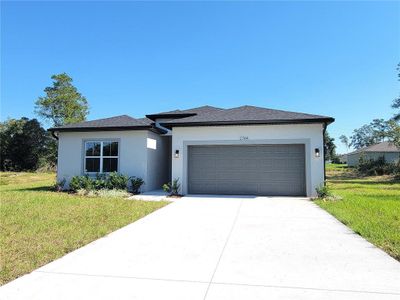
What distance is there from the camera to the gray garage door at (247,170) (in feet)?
43.5

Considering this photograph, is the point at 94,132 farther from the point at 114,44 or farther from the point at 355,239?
the point at 355,239

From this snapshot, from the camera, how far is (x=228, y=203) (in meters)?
11.1

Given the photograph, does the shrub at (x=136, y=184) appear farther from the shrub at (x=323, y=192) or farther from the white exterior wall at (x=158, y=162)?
the shrub at (x=323, y=192)

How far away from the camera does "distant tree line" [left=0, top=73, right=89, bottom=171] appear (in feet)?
112

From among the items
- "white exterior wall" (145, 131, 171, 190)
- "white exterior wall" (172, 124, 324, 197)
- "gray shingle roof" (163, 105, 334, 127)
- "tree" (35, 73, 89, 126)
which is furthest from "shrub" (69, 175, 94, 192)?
"tree" (35, 73, 89, 126)

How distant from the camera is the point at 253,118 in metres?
13.3

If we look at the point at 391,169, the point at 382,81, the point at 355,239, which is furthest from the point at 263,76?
the point at 391,169

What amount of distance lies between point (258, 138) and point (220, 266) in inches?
378

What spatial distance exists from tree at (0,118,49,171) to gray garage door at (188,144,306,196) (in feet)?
93.4

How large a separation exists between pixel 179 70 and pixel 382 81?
13.2m

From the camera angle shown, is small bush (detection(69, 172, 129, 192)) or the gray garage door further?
small bush (detection(69, 172, 129, 192))

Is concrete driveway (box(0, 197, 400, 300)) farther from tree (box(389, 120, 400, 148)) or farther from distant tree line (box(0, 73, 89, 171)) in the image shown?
distant tree line (box(0, 73, 89, 171))

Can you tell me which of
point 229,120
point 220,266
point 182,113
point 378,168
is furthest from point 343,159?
point 220,266

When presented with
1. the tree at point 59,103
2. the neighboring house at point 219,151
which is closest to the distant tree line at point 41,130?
the tree at point 59,103
